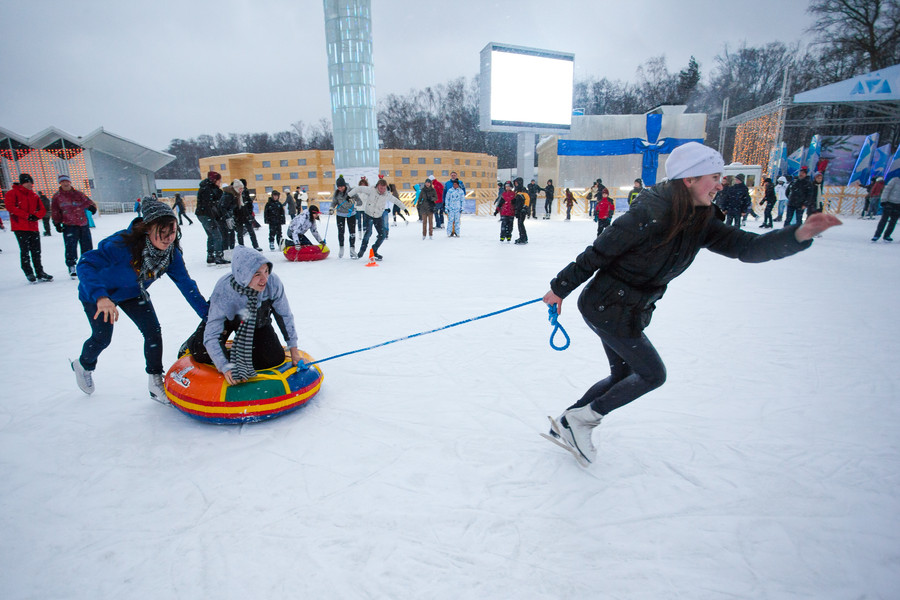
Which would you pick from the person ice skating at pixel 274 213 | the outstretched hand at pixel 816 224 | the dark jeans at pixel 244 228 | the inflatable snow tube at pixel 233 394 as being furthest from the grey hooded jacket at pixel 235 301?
the person ice skating at pixel 274 213

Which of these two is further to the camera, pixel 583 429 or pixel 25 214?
pixel 25 214

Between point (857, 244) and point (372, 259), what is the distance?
1078cm

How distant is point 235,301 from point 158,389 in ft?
3.25

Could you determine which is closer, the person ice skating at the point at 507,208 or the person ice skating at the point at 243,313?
the person ice skating at the point at 243,313

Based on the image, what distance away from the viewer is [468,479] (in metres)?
2.29

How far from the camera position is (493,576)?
1.72 m

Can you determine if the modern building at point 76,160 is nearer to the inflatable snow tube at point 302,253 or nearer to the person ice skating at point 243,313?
the inflatable snow tube at point 302,253

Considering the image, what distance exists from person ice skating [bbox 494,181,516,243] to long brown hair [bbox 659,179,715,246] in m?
8.85

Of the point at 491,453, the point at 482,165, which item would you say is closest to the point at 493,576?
the point at 491,453

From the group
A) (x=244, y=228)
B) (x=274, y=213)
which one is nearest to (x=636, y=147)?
(x=274, y=213)

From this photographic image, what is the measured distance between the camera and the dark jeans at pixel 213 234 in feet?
26.3

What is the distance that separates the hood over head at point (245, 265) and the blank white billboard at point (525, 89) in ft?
56.1

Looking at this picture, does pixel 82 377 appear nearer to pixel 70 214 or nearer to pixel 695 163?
pixel 695 163

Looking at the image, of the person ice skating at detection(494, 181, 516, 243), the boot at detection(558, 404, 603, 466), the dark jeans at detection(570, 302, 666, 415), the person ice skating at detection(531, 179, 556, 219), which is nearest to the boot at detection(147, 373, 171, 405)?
the boot at detection(558, 404, 603, 466)
